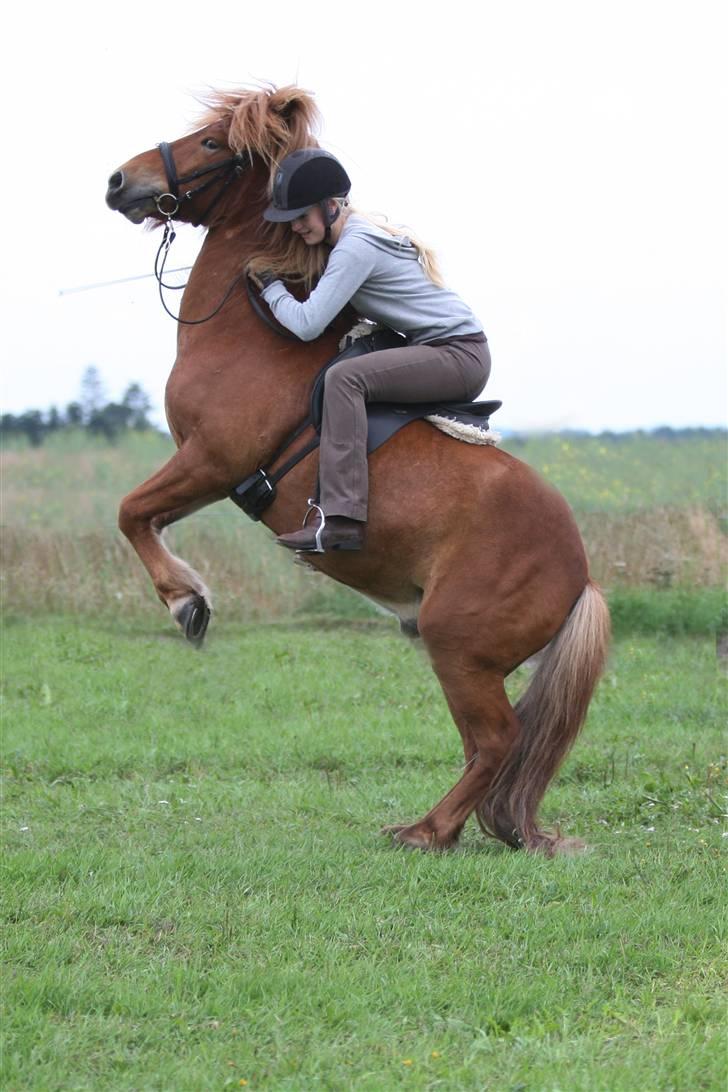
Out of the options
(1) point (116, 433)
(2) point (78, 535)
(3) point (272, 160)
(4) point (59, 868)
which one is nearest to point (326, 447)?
(3) point (272, 160)

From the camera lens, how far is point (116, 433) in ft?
69.6

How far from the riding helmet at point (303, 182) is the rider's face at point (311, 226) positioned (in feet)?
0.15

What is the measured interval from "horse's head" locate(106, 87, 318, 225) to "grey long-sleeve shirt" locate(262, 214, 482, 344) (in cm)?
55

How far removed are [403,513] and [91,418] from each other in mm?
16763

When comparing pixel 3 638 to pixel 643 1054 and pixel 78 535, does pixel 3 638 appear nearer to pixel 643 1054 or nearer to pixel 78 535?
pixel 78 535

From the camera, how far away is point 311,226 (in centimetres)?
586

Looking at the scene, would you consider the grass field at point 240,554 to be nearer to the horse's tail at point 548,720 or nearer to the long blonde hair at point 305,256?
the horse's tail at point 548,720

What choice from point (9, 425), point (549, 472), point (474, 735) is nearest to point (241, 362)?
point (474, 735)

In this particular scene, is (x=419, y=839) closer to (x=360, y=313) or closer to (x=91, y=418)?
(x=360, y=313)

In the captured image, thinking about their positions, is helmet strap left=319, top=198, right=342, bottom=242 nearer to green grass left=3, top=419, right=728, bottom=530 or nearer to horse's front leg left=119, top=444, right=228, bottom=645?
horse's front leg left=119, top=444, right=228, bottom=645

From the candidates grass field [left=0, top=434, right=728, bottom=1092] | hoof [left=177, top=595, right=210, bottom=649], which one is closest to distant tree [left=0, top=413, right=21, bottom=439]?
grass field [left=0, top=434, right=728, bottom=1092]

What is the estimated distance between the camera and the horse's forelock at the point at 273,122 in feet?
19.7

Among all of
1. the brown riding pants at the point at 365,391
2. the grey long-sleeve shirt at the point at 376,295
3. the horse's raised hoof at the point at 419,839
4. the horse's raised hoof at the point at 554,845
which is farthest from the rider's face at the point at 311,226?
the horse's raised hoof at the point at 554,845

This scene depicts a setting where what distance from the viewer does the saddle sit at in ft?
19.3
